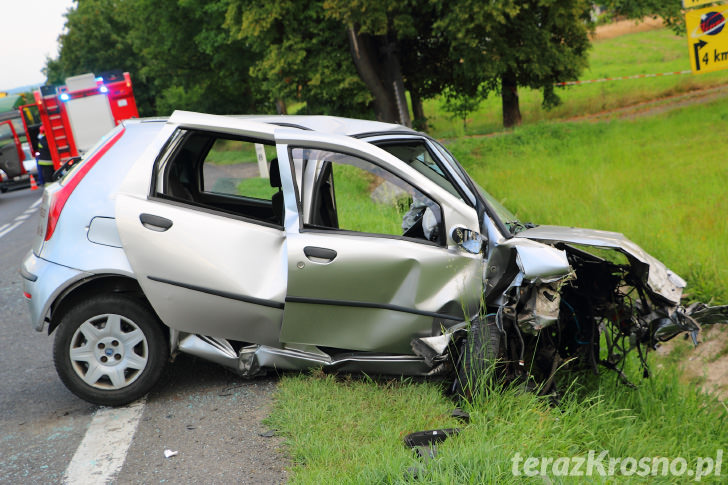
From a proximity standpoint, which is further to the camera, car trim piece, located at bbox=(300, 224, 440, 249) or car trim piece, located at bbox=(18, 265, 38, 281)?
car trim piece, located at bbox=(18, 265, 38, 281)

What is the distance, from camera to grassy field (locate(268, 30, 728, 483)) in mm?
3531

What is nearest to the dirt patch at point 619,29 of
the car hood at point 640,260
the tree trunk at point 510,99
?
the tree trunk at point 510,99

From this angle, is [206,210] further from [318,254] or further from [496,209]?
[496,209]

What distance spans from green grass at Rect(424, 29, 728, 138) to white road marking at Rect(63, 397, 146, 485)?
22.2 meters

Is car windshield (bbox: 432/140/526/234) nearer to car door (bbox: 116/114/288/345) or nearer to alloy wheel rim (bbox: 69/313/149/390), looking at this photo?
car door (bbox: 116/114/288/345)

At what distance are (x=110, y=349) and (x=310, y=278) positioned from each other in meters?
1.37

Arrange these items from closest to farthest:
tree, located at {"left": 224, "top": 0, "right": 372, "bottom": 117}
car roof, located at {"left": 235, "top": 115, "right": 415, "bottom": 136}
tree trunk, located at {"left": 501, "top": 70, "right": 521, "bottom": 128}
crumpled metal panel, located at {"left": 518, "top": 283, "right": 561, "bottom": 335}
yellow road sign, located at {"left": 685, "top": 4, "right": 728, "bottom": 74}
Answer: crumpled metal panel, located at {"left": 518, "top": 283, "right": 561, "bottom": 335}, car roof, located at {"left": 235, "top": 115, "right": 415, "bottom": 136}, yellow road sign, located at {"left": 685, "top": 4, "right": 728, "bottom": 74}, tree, located at {"left": 224, "top": 0, "right": 372, "bottom": 117}, tree trunk, located at {"left": 501, "top": 70, "right": 521, "bottom": 128}

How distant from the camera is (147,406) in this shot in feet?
15.1

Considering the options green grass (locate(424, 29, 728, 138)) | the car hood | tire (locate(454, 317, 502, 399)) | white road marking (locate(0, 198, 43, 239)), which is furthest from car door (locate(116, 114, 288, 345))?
green grass (locate(424, 29, 728, 138))

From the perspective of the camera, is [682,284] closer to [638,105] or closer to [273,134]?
[273,134]

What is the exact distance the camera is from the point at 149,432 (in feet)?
13.8

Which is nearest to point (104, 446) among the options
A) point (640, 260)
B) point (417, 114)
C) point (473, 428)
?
point (473, 428)

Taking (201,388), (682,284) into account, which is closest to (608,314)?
(682,284)

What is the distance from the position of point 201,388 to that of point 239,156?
22289 mm
